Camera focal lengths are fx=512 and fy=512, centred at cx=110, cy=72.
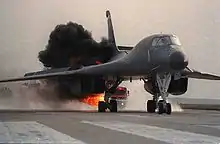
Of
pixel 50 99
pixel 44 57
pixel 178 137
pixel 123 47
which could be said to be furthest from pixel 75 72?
pixel 178 137

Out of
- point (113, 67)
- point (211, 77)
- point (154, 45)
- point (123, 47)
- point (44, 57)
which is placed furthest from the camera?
point (44, 57)

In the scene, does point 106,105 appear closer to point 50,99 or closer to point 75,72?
point 75,72

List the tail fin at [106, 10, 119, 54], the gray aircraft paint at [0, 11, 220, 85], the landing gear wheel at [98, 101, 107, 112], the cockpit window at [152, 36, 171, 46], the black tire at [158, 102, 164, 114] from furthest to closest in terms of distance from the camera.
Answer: the tail fin at [106, 10, 119, 54] < the landing gear wheel at [98, 101, 107, 112] < the cockpit window at [152, 36, 171, 46] < the gray aircraft paint at [0, 11, 220, 85] < the black tire at [158, 102, 164, 114]

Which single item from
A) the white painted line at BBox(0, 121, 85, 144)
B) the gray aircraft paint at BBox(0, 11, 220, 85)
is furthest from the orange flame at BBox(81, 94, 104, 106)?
the white painted line at BBox(0, 121, 85, 144)

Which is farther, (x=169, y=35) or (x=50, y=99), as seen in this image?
(x=50, y=99)

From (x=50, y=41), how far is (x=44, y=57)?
167 cm

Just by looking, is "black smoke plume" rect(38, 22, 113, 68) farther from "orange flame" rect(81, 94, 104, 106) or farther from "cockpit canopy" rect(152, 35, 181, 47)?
A: "cockpit canopy" rect(152, 35, 181, 47)

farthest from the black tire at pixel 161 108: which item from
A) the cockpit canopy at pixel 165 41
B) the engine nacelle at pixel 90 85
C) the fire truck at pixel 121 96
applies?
the fire truck at pixel 121 96

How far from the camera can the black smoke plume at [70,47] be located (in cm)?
4384

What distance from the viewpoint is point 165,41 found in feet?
88.8

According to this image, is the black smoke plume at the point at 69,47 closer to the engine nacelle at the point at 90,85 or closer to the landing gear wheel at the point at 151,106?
the engine nacelle at the point at 90,85

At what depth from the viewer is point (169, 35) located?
27.6 meters

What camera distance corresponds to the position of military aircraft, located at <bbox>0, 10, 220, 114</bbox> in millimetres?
25875

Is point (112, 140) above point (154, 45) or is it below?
below
